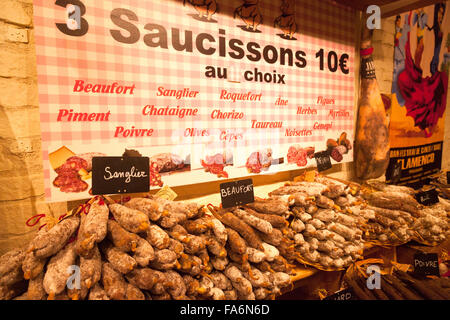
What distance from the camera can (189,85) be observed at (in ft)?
5.00

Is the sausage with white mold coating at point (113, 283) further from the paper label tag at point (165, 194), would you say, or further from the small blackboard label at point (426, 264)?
the small blackboard label at point (426, 264)

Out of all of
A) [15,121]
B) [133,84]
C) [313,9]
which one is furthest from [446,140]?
[15,121]

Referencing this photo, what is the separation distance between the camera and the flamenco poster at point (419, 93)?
2744 mm

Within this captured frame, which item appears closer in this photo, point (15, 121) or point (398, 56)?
point (15, 121)

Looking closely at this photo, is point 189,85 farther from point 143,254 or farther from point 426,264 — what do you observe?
point 426,264

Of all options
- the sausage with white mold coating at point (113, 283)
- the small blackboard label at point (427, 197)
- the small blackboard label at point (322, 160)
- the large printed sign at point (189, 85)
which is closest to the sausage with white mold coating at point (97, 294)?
the sausage with white mold coating at point (113, 283)

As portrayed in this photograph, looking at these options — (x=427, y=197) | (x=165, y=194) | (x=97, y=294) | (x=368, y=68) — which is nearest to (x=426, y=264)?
(x=427, y=197)

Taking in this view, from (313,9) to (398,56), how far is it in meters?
1.38

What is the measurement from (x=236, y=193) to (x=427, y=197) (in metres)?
1.82

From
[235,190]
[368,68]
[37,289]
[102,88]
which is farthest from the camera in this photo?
[368,68]

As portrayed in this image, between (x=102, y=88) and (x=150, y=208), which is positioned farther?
(x=102, y=88)

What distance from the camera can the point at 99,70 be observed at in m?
1.28

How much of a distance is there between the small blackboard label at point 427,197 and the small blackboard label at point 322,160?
0.84 m

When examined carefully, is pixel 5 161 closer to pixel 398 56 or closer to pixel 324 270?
pixel 324 270
